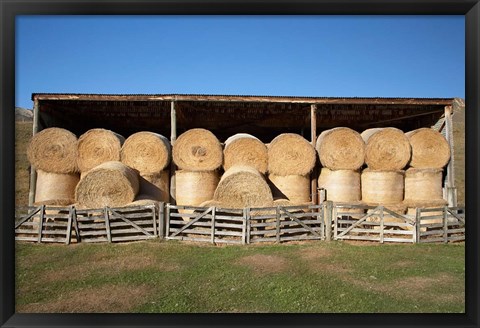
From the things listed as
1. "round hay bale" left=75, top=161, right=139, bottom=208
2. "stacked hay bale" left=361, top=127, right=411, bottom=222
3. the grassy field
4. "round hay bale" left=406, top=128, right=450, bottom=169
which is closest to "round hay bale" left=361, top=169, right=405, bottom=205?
"stacked hay bale" left=361, top=127, right=411, bottom=222

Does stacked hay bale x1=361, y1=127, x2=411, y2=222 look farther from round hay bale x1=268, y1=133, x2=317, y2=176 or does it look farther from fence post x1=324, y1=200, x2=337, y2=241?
fence post x1=324, y1=200, x2=337, y2=241

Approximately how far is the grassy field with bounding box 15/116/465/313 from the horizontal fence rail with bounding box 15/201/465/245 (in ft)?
1.61

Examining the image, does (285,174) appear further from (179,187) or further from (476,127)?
(476,127)

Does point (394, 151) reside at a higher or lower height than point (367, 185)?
higher

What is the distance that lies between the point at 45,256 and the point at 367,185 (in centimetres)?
1101

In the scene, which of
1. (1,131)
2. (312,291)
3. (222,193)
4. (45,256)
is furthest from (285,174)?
(1,131)

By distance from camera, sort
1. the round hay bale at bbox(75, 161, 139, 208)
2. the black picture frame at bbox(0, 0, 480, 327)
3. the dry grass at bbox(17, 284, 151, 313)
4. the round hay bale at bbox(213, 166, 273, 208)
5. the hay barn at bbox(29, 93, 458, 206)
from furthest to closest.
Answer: the hay barn at bbox(29, 93, 458, 206)
the round hay bale at bbox(213, 166, 273, 208)
the round hay bale at bbox(75, 161, 139, 208)
the dry grass at bbox(17, 284, 151, 313)
the black picture frame at bbox(0, 0, 480, 327)

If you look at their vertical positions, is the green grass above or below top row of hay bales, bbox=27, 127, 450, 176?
below

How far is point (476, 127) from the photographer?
3.41 metres

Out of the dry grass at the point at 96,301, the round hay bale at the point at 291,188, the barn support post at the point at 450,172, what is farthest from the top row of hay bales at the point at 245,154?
the dry grass at the point at 96,301

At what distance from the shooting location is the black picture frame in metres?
3.21

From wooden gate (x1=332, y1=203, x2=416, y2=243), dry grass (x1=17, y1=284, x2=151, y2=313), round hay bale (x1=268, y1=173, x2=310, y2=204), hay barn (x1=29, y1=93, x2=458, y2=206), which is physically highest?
hay barn (x1=29, y1=93, x2=458, y2=206)

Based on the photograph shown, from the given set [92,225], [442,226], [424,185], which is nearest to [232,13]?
[92,225]

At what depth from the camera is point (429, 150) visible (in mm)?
12594
